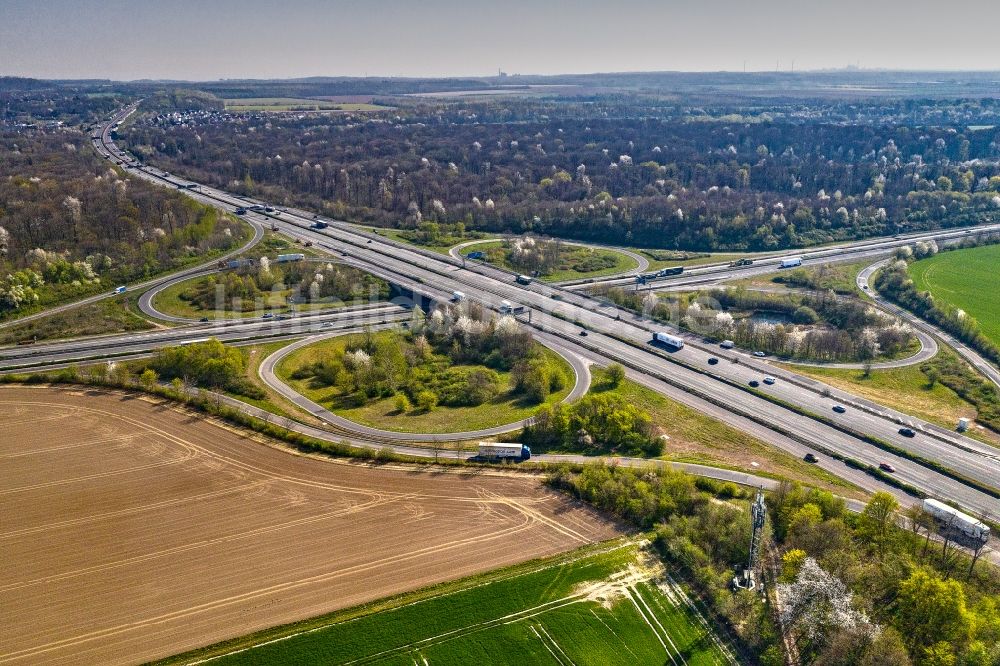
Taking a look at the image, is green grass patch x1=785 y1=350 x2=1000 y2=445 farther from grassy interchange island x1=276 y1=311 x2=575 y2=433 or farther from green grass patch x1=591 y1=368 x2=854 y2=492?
grassy interchange island x1=276 y1=311 x2=575 y2=433

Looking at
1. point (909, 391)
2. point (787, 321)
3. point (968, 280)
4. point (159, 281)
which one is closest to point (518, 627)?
point (909, 391)

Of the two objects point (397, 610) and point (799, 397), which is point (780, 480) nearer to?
point (799, 397)

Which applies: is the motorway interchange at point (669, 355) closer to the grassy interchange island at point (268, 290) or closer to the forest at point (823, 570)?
the grassy interchange island at point (268, 290)

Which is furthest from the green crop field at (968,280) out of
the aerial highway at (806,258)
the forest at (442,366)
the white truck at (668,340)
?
the forest at (442,366)

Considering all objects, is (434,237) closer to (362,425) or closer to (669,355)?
(669,355)

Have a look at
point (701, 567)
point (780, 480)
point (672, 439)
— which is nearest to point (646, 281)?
point (672, 439)

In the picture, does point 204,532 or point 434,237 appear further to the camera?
point 434,237
